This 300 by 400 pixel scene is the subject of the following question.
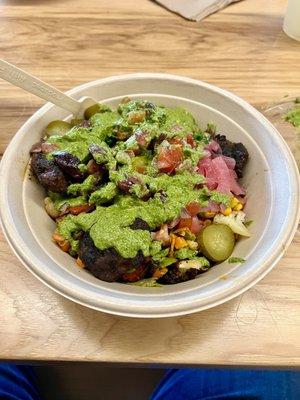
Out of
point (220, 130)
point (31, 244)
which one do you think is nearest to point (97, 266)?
point (31, 244)

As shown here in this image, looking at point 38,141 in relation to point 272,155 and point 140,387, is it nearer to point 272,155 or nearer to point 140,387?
point 272,155

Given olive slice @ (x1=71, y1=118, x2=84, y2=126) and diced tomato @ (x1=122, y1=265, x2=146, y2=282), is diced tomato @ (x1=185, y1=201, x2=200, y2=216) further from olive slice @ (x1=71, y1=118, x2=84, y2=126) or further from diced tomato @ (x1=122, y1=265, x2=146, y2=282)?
olive slice @ (x1=71, y1=118, x2=84, y2=126)

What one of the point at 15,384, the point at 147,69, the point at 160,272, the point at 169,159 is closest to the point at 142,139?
the point at 169,159

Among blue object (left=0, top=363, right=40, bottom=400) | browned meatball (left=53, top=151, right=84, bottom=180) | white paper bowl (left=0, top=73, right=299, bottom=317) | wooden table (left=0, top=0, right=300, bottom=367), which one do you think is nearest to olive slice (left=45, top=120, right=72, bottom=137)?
white paper bowl (left=0, top=73, right=299, bottom=317)

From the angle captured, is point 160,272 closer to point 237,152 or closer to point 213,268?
point 213,268

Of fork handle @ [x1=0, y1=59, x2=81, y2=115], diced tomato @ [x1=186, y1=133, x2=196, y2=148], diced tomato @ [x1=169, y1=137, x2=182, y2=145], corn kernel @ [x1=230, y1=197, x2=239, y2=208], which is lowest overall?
corn kernel @ [x1=230, y1=197, x2=239, y2=208]
